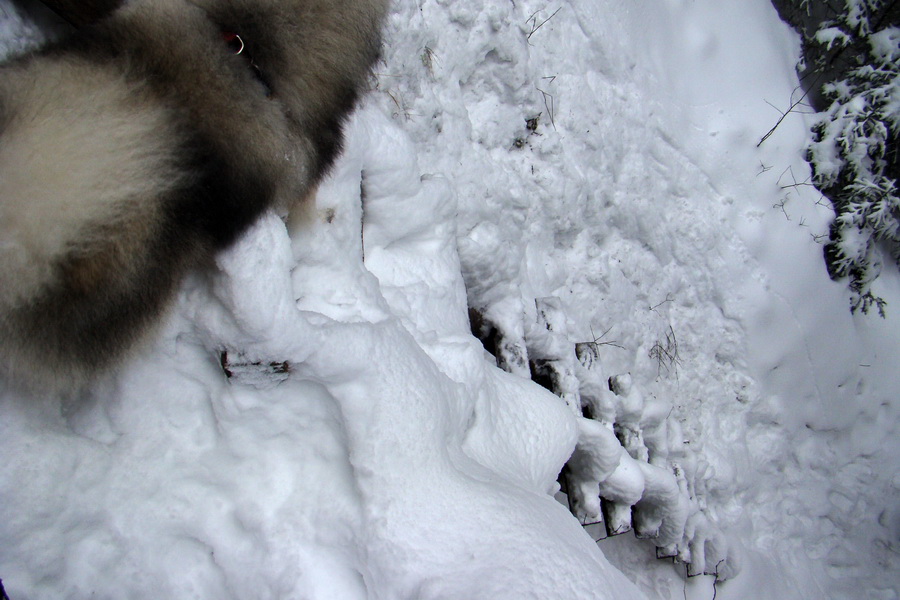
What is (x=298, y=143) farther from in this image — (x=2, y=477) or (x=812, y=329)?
(x=812, y=329)

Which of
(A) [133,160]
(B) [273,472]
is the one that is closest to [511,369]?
(B) [273,472]

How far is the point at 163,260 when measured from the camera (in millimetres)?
1110

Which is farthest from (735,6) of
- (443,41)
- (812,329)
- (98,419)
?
(98,419)

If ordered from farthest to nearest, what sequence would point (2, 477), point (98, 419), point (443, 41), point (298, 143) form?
point (443, 41)
point (298, 143)
point (98, 419)
point (2, 477)

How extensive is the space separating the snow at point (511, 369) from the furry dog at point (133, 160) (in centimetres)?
13

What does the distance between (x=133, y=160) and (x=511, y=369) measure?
63.9 inches

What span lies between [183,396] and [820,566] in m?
4.31

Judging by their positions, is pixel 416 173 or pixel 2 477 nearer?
pixel 2 477

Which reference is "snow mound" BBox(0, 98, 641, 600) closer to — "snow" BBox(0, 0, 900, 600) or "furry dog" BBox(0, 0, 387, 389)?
"snow" BBox(0, 0, 900, 600)

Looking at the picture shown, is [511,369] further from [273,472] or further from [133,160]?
[133,160]

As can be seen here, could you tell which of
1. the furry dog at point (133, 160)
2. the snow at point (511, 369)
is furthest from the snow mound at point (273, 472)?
the furry dog at point (133, 160)

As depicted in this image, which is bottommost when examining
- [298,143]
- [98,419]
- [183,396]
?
[98,419]

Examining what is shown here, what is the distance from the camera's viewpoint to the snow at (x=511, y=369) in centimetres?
124

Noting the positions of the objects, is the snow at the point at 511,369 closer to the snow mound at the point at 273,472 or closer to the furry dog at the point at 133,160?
the snow mound at the point at 273,472
